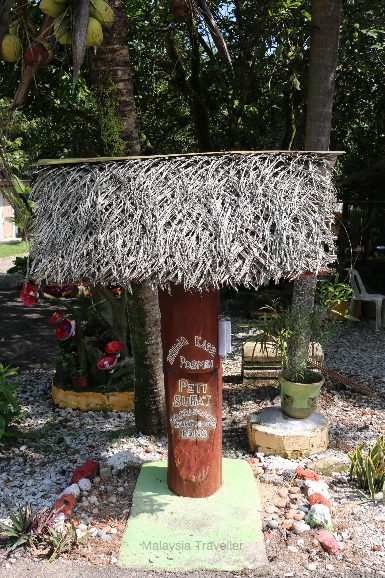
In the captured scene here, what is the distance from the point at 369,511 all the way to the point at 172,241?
2624 millimetres

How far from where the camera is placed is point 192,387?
14.1 feet

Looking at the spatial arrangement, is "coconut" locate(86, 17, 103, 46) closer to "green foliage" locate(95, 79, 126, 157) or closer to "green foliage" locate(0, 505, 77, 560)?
"green foliage" locate(95, 79, 126, 157)

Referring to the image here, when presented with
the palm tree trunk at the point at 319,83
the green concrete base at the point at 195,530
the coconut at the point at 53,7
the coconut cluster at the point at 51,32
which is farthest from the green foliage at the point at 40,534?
the coconut at the point at 53,7

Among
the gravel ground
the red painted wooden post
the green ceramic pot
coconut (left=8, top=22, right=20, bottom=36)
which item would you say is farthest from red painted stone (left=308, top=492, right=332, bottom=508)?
coconut (left=8, top=22, right=20, bottom=36)

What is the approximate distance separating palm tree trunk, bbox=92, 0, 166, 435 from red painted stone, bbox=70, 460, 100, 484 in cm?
84

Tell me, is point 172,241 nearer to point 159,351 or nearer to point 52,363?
point 159,351

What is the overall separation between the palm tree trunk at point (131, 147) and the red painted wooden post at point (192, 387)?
1070 mm

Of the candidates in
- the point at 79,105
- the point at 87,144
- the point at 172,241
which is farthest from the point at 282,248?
the point at 79,105

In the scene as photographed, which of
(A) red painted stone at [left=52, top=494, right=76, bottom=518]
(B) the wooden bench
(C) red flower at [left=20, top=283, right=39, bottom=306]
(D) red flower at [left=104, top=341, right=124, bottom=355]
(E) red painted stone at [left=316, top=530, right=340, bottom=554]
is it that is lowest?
(E) red painted stone at [left=316, top=530, right=340, bottom=554]

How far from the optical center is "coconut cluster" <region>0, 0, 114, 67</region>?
3.71 m

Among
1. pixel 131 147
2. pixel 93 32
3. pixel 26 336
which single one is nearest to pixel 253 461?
pixel 131 147

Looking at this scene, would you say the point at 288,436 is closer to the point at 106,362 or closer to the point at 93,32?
the point at 106,362

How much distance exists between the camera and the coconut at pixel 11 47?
156 inches

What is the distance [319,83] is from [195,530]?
4458 millimetres
